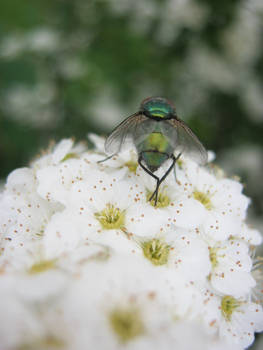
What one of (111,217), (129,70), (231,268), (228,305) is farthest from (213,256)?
(129,70)

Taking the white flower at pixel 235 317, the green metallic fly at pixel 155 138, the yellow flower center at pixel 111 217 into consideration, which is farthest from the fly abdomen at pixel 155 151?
the white flower at pixel 235 317

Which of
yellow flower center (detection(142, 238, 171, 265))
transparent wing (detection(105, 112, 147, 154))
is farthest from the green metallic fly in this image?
yellow flower center (detection(142, 238, 171, 265))

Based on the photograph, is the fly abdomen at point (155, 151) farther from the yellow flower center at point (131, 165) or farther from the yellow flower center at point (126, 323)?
the yellow flower center at point (126, 323)

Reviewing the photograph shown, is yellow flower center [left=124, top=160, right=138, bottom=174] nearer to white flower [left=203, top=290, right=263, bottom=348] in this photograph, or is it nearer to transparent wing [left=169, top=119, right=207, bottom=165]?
transparent wing [left=169, top=119, right=207, bottom=165]

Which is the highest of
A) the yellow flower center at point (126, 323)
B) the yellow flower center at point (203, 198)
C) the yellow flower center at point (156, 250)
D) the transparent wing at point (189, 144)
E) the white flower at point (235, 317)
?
the transparent wing at point (189, 144)

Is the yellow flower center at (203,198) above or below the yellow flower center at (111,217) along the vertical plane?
above

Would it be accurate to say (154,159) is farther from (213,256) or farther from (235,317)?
(235,317)
